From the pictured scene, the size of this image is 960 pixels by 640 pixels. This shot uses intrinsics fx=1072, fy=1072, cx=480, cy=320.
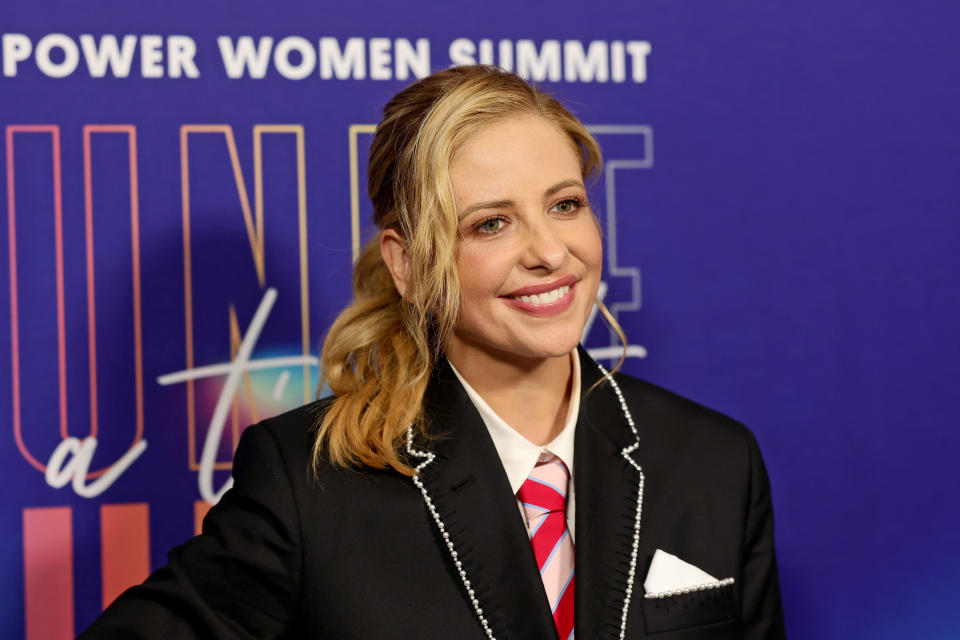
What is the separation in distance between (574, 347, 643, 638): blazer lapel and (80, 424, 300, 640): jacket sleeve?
1.20ft

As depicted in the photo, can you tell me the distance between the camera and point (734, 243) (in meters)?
1.96

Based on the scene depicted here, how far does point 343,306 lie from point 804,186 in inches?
34.4

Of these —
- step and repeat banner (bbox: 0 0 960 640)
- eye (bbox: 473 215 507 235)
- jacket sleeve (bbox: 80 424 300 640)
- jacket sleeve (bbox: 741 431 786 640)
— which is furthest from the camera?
step and repeat banner (bbox: 0 0 960 640)

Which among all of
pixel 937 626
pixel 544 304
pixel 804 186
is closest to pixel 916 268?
pixel 804 186

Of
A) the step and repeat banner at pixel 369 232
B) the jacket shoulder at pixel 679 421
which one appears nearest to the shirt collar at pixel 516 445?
the jacket shoulder at pixel 679 421

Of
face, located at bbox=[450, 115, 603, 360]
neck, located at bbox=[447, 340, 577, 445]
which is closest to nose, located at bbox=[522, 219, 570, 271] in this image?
face, located at bbox=[450, 115, 603, 360]

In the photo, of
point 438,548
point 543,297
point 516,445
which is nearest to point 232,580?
point 438,548

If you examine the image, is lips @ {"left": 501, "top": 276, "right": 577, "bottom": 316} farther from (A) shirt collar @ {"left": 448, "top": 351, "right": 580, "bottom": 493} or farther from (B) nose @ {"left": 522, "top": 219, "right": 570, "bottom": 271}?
(A) shirt collar @ {"left": 448, "top": 351, "right": 580, "bottom": 493}

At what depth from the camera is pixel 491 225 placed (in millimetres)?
1372

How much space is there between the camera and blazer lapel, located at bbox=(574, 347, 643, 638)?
1.35 meters

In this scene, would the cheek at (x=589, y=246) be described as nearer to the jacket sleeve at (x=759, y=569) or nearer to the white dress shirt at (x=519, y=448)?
the white dress shirt at (x=519, y=448)

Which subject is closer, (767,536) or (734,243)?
(767,536)

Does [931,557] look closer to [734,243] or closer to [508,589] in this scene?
[734,243]

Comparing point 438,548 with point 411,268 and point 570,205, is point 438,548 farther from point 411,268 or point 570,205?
point 570,205
